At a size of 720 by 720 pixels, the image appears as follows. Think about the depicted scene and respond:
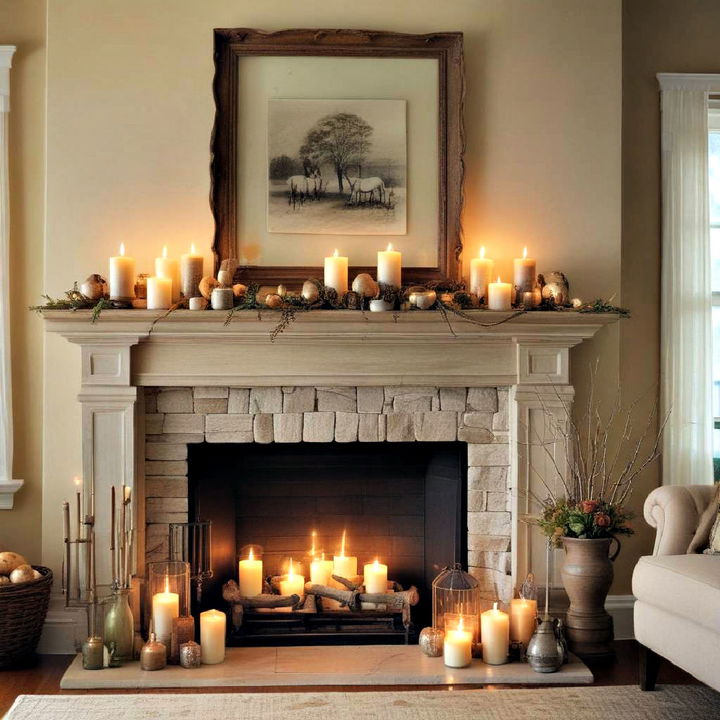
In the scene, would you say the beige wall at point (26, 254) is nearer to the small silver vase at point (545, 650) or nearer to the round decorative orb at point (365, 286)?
the round decorative orb at point (365, 286)

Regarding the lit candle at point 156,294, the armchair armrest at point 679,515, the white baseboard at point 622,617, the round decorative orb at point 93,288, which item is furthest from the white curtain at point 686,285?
the round decorative orb at point 93,288

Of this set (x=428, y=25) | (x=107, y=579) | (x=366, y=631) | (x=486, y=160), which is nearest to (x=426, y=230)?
(x=486, y=160)

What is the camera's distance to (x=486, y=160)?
381cm

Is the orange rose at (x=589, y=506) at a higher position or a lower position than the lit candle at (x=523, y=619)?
higher

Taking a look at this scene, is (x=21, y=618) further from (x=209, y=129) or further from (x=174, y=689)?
(x=209, y=129)

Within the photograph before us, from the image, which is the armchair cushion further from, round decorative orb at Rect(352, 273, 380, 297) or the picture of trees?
the picture of trees

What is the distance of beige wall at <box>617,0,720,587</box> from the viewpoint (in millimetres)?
4086

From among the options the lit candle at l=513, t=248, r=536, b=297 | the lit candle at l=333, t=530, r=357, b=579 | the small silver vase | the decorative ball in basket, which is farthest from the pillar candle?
the lit candle at l=513, t=248, r=536, b=297

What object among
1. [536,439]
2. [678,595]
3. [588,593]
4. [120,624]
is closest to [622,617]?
[588,593]

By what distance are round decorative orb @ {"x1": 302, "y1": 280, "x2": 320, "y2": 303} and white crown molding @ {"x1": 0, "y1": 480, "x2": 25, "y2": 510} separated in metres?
1.41

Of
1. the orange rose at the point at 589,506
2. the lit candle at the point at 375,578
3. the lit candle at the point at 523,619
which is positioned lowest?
the lit candle at the point at 523,619

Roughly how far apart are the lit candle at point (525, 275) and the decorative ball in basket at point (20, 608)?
6.95ft

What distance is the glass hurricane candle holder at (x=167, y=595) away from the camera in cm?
348

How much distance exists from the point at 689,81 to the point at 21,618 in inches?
137
